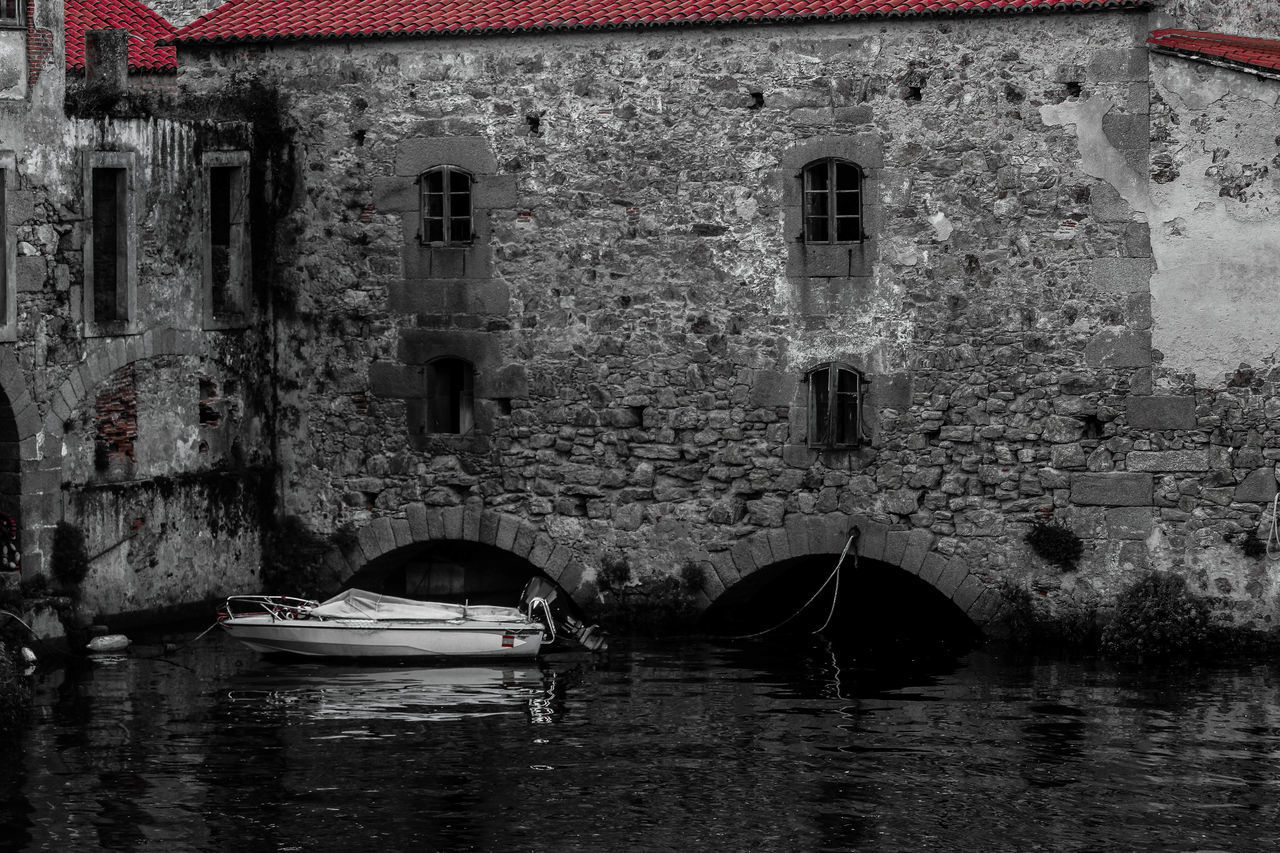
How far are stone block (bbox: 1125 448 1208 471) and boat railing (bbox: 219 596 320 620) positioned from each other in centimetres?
859

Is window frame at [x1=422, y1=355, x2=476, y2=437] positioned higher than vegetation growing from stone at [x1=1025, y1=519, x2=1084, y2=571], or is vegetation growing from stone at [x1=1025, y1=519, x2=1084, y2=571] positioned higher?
window frame at [x1=422, y1=355, x2=476, y2=437]

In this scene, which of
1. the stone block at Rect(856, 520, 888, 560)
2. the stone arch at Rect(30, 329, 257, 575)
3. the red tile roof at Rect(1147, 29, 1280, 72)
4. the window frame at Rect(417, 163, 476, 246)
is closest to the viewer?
the red tile roof at Rect(1147, 29, 1280, 72)

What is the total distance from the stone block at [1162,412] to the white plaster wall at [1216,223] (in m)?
0.30

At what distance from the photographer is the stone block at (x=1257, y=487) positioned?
2588 cm

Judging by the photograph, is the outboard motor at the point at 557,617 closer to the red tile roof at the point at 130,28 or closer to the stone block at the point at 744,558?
the stone block at the point at 744,558

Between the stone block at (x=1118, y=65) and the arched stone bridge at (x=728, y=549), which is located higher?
the stone block at (x=1118, y=65)

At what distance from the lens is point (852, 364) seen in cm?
2727

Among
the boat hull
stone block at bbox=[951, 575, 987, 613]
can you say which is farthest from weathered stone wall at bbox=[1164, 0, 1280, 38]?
the boat hull

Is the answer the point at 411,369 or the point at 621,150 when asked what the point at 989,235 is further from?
the point at 411,369

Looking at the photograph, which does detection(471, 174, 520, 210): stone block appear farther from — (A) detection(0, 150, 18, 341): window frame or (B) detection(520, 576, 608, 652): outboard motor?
(A) detection(0, 150, 18, 341): window frame

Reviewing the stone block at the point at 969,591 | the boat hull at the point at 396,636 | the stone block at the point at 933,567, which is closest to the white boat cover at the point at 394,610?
the boat hull at the point at 396,636

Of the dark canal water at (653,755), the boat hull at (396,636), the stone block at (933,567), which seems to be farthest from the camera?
the stone block at (933,567)

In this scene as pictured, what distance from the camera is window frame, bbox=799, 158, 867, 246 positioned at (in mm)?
27078

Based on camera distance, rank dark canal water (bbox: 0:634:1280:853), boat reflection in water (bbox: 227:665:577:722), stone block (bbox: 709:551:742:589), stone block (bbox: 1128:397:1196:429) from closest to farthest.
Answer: dark canal water (bbox: 0:634:1280:853) < boat reflection in water (bbox: 227:665:577:722) < stone block (bbox: 1128:397:1196:429) < stone block (bbox: 709:551:742:589)
